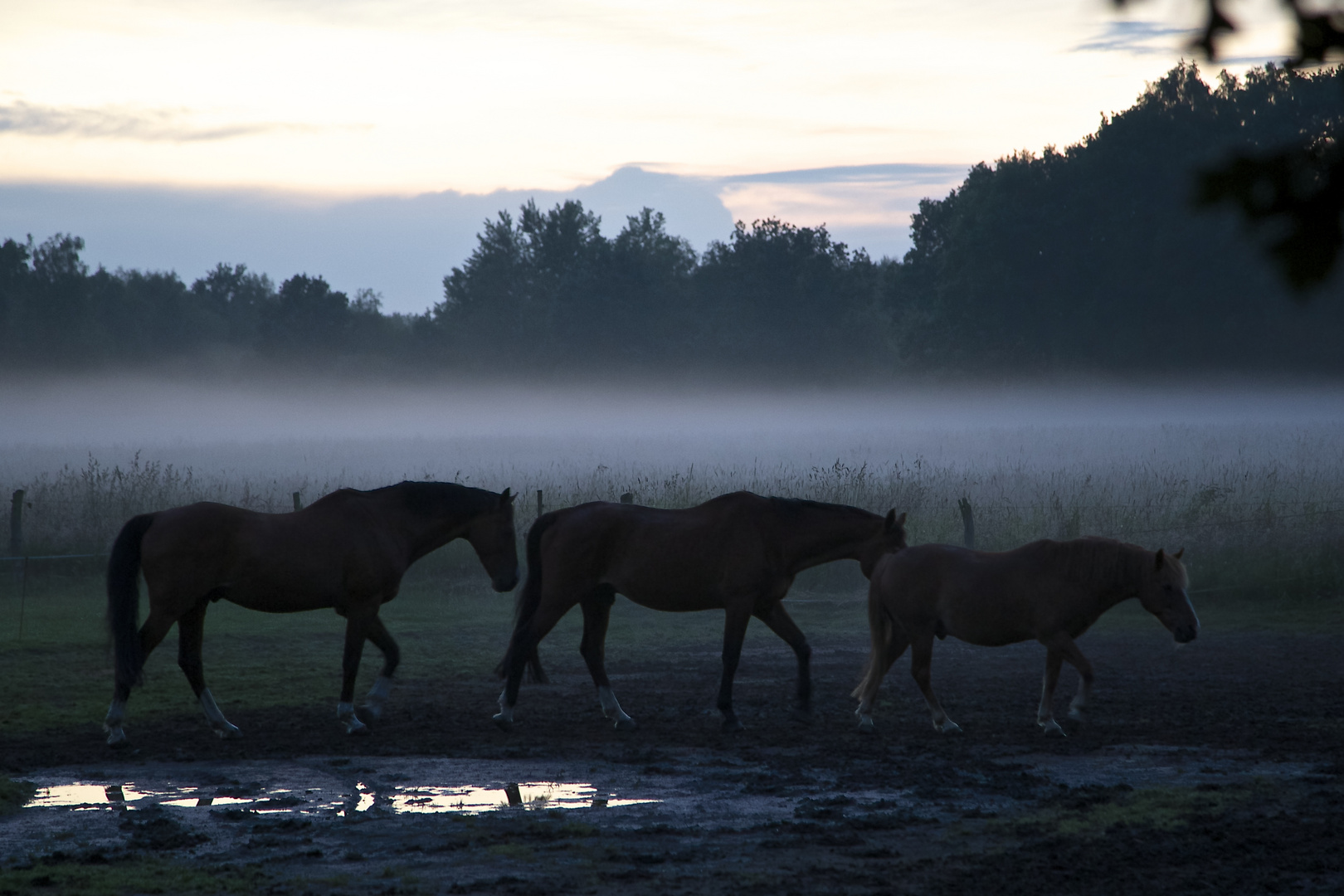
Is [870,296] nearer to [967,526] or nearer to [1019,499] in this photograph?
[1019,499]

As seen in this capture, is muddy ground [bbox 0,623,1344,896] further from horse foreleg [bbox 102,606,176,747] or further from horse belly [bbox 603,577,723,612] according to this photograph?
horse belly [bbox 603,577,723,612]

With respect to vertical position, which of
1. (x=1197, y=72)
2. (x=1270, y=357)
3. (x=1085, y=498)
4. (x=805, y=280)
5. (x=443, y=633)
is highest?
(x=1197, y=72)

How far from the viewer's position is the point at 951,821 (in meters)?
5.75

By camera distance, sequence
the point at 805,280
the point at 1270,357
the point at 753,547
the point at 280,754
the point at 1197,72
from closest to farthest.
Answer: the point at 280,754
the point at 753,547
the point at 1270,357
the point at 1197,72
the point at 805,280

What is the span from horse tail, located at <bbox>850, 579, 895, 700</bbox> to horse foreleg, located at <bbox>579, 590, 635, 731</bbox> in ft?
5.34

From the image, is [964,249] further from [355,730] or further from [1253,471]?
[355,730]

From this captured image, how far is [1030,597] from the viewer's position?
802cm

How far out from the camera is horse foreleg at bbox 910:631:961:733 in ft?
26.3

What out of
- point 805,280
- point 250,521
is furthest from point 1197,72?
point 250,521

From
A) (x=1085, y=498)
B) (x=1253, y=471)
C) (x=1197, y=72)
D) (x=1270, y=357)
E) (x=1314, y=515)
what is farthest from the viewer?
(x=1197, y=72)

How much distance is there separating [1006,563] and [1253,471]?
15.9 meters

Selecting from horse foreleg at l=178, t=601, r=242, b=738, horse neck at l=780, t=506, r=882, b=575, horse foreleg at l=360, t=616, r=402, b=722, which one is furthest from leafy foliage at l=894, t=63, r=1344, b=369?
horse foreleg at l=178, t=601, r=242, b=738

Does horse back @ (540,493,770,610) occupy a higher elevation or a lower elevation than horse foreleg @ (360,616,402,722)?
higher

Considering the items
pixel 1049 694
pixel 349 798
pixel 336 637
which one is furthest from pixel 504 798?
pixel 336 637
